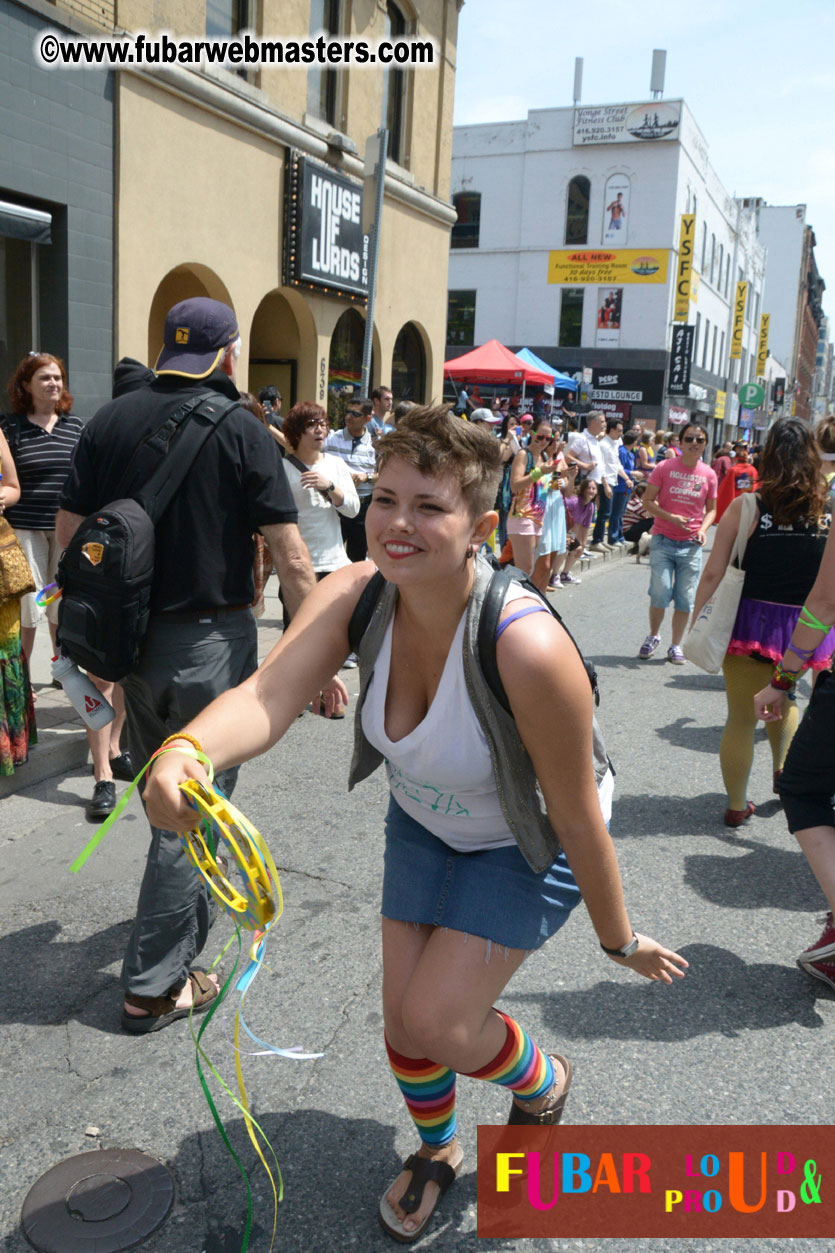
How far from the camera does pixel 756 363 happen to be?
204 feet

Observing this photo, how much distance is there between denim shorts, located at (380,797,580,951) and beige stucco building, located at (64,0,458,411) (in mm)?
8593

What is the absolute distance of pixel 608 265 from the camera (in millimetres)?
36406

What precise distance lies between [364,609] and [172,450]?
110 centimetres

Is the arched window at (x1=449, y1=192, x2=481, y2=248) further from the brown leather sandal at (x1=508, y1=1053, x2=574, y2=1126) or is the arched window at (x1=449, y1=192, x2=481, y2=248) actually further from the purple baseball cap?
the brown leather sandal at (x1=508, y1=1053, x2=574, y2=1126)

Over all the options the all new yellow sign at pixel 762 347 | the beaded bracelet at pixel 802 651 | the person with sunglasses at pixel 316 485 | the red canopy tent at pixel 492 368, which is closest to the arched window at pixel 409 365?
the red canopy tent at pixel 492 368

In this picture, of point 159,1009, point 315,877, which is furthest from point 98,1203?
point 315,877

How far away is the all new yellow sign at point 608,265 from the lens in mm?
35875

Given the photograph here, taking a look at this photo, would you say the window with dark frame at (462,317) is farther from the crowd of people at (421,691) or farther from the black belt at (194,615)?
the black belt at (194,615)

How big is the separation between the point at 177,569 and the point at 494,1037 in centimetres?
159

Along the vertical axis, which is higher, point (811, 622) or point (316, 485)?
point (316, 485)

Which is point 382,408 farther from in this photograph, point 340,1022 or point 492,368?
point 492,368

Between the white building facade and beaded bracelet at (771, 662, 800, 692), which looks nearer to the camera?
beaded bracelet at (771, 662, 800, 692)

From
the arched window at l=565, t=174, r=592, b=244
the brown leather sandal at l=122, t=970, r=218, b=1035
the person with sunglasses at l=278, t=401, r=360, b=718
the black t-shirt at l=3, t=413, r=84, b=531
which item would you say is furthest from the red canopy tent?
the arched window at l=565, t=174, r=592, b=244

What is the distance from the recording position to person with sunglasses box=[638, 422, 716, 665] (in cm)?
802
